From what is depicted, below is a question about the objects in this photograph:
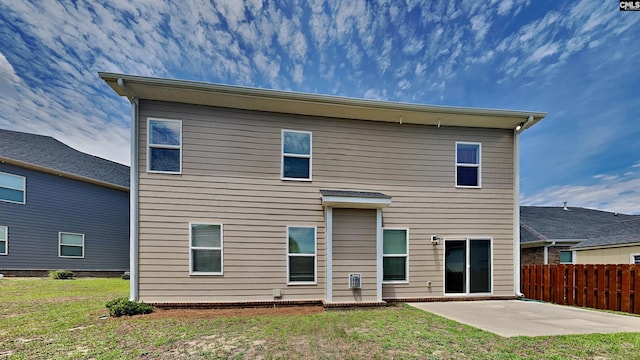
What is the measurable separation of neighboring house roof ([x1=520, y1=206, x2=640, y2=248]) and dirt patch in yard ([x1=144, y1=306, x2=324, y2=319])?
11165 millimetres

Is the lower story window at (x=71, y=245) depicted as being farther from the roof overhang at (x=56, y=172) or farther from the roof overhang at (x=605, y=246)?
the roof overhang at (x=605, y=246)

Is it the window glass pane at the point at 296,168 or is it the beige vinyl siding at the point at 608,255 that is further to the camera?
the beige vinyl siding at the point at 608,255

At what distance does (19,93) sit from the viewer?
1123 centimetres

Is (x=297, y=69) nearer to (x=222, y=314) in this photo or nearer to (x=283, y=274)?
(x=283, y=274)

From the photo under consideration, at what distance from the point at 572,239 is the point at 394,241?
1042cm

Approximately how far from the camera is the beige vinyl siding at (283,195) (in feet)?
20.3

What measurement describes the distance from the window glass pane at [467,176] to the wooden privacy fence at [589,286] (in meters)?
3.19

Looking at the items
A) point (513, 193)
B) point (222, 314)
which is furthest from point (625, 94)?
point (222, 314)

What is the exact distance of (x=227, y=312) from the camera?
576 cm

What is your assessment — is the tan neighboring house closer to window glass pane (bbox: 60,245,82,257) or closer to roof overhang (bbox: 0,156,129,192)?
roof overhang (bbox: 0,156,129,192)

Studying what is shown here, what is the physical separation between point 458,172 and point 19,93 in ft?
57.3

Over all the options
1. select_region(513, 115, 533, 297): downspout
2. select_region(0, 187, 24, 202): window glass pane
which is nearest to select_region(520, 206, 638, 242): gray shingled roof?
select_region(513, 115, 533, 297): downspout

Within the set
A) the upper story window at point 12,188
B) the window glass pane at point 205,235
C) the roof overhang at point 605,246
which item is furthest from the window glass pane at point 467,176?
the upper story window at point 12,188

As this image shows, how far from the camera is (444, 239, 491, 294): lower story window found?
7.11 m
